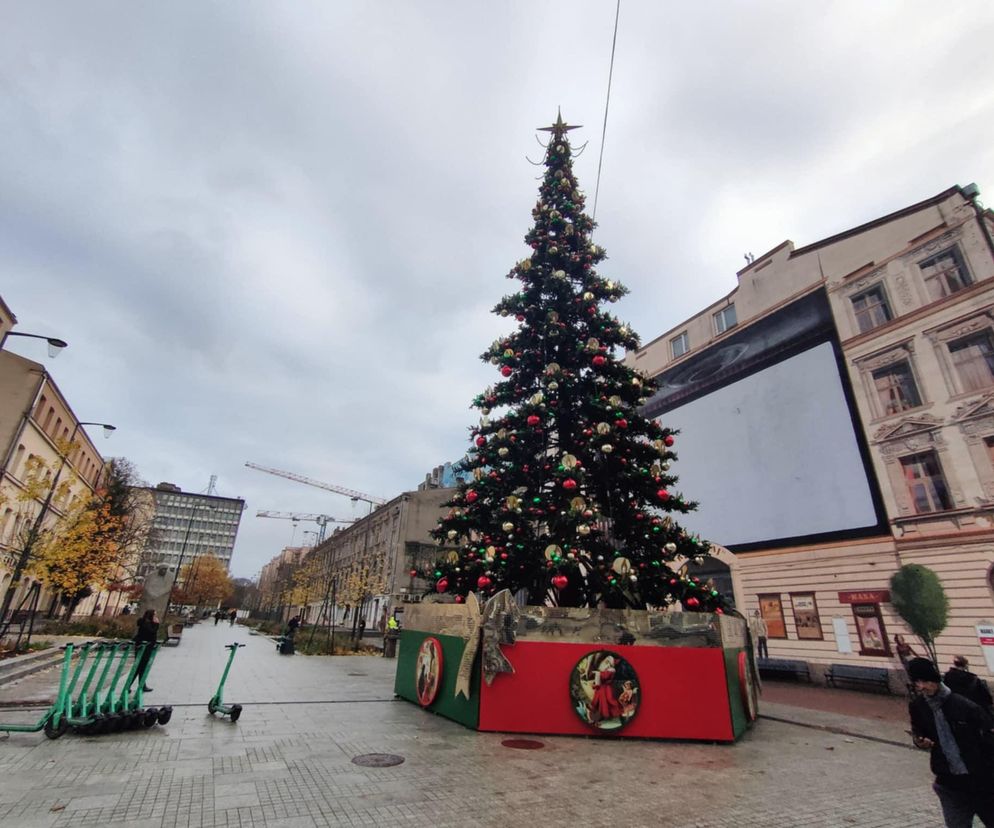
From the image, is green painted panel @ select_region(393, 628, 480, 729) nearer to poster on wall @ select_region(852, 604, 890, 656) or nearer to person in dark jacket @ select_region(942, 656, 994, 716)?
person in dark jacket @ select_region(942, 656, 994, 716)

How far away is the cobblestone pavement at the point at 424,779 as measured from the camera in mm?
4605

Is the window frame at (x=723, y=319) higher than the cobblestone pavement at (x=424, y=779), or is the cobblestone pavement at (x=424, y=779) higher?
the window frame at (x=723, y=319)

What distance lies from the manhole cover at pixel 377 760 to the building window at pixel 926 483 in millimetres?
20241

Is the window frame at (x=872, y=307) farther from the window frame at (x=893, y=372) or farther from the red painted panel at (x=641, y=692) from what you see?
the red painted panel at (x=641, y=692)

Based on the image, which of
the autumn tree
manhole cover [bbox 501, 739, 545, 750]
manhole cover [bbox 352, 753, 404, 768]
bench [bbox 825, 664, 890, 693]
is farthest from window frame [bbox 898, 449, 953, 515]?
the autumn tree

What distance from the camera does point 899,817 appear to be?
5.25 metres

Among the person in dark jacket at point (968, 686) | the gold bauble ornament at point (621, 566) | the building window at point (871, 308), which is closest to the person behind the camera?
the person in dark jacket at point (968, 686)

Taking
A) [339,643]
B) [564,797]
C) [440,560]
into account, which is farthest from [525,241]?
[339,643]

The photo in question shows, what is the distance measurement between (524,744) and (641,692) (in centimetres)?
221

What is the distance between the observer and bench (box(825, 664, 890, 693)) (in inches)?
678

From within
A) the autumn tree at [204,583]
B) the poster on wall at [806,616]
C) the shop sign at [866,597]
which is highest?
the autumn tree at [204,583]

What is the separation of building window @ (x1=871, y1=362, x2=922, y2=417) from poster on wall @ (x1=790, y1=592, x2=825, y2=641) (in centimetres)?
821

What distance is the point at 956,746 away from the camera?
12.2ft

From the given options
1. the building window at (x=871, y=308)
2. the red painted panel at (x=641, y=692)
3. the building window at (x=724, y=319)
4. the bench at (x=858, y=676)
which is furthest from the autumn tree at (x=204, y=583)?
the building window at (x=871, y=308)
